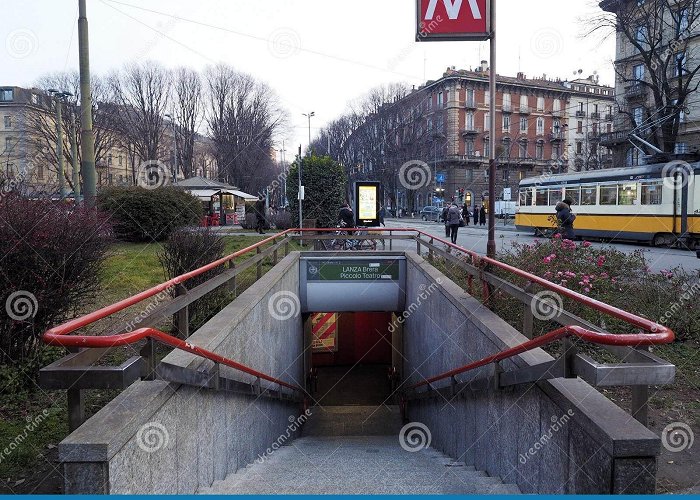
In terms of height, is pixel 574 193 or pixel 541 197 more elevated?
pixel 574 193

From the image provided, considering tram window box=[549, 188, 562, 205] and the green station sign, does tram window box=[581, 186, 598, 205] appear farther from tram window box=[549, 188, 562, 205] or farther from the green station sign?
the green station sign

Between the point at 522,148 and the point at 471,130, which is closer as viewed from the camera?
the point at 471,130

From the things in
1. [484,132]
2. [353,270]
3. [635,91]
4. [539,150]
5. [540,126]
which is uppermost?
[540,126]

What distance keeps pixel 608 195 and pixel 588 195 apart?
1.25 m

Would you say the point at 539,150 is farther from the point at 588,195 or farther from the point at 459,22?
the point at 459,22

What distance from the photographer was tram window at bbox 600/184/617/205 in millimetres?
22828

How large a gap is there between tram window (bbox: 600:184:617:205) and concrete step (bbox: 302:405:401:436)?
13.4 m

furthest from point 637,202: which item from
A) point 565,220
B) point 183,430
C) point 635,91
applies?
point 635,91

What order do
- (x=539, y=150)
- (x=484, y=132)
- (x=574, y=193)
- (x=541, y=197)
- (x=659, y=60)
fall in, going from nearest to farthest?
(x=574, y=193) → (x=659, y=60) → (x=541, y=197) → (x=484, y=132) → (x=539, y=150)

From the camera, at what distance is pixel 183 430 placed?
370cm

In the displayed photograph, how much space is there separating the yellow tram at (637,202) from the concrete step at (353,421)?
9.00 m

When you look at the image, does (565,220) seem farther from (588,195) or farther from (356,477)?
(356,477)

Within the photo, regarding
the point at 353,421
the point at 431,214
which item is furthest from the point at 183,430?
the point at 431,214

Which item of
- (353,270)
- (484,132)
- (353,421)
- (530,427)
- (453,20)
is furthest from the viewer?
(484,132)
